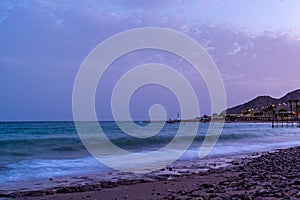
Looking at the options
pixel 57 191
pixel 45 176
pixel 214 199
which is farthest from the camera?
pixel 45 176

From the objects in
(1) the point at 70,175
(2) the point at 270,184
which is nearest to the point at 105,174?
(1) the point at 70,175

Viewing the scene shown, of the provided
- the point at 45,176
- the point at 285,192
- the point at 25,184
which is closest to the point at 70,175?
the point at 45,176

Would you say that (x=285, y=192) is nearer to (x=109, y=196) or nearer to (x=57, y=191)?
(x=109, y=196)

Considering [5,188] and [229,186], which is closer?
[229,186]

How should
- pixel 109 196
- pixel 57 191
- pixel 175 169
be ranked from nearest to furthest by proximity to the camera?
pixel 109 196 < pixel 57 191 < pixel 175 169

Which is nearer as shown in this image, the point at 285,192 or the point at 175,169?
the point at 285,192

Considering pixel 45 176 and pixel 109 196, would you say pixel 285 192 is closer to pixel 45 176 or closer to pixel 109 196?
pixel 109 196

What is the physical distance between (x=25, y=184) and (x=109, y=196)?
3.24 metres

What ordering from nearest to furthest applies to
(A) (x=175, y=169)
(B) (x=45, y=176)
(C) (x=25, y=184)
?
(C) (x=25, y=184) → (B) (x=45, y=176) → (A) (x=175, y=169)

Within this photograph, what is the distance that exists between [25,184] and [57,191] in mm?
1747

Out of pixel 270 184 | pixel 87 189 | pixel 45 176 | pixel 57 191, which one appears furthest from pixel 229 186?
pixel 45 176

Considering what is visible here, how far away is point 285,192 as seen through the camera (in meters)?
6.85

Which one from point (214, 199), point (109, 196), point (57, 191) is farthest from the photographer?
point (57, 191)

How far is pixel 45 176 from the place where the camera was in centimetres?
1151
